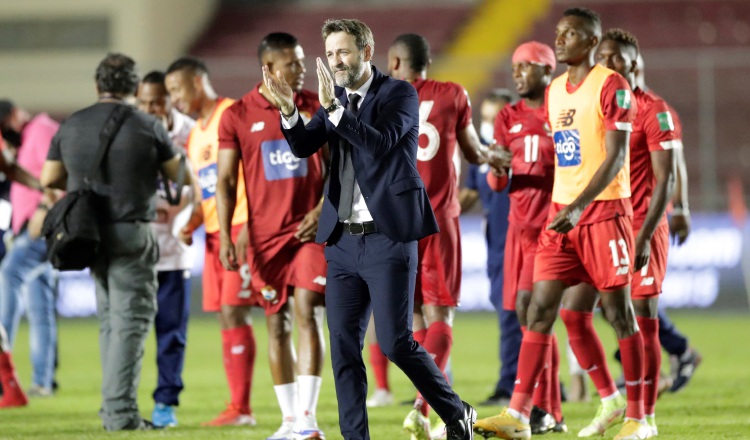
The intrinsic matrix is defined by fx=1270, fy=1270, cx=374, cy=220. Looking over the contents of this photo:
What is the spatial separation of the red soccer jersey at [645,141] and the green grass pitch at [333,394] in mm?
1507

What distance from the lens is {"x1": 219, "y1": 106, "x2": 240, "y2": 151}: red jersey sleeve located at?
26.4 ft

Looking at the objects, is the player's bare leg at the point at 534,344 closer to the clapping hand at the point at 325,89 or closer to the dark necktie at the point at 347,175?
the dark necktie at the point at 347,175

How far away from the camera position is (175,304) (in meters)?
9.55

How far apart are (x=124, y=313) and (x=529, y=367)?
2808 millimetres

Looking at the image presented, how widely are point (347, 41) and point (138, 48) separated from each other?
22483 millimetres

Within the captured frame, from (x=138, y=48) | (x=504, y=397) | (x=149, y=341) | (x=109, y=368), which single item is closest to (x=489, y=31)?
(x=138, y=48)

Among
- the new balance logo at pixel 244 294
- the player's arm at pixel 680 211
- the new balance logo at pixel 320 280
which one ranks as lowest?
the new balance logo at pixel 244 294

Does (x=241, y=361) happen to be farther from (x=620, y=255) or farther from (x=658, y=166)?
(x=658, y=166)

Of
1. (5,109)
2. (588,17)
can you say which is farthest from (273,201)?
(5,109)

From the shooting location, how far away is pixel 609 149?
7270 millimetres

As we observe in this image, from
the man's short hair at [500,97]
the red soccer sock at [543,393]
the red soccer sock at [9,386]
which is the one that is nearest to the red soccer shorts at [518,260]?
the red soccer sock at [543,393]

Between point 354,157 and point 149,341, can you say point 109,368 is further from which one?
point 149,341

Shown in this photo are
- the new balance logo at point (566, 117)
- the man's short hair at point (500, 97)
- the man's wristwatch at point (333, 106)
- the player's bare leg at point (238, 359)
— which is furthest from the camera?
the man's short hair at point (500, 97)

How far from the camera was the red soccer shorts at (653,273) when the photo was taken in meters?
8.29
